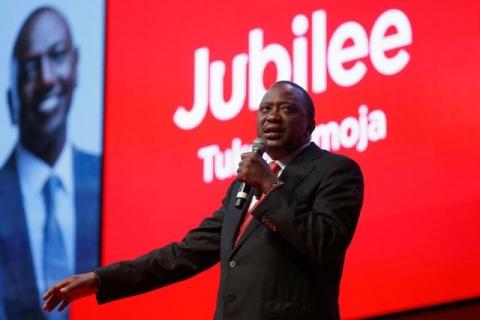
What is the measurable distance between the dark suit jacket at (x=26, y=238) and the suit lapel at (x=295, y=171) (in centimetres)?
166

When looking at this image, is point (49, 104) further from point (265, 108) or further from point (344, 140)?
point (265, 108)

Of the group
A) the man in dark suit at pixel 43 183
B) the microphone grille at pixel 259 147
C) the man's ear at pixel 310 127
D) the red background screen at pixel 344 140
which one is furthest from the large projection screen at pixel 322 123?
the microphone grille at pixel 259 147

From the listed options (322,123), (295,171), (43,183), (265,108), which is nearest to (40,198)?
(43,183)

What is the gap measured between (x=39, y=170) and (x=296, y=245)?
2.24m

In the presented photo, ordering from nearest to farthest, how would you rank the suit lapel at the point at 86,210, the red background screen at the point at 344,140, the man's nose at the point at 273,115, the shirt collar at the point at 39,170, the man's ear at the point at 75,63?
1. the man's nose at the point at 273,115
2. the red background screen at the point at 344,140
3. the suit lapel at the point at 86,210
4. the shirt collar at the point at 39,170
5. the man's ear at the point at 75,63

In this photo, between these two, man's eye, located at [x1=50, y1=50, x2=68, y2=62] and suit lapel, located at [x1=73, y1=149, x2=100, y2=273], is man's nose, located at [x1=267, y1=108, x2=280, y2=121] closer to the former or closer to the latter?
suit lapel, located at [x1=73, y1=149, x2=100, y2=273]

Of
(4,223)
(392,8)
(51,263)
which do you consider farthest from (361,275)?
(4,223)

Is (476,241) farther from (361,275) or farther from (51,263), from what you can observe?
(51,263)

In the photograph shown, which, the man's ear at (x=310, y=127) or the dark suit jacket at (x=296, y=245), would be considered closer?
the dark suit jacket at (x=296, y=245)

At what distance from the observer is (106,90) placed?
13.6ft

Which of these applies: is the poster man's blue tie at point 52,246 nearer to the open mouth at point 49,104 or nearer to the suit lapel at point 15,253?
the suit lapel at point 15,253

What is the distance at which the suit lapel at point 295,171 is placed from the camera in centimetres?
235

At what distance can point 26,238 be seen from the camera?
4.09 meters

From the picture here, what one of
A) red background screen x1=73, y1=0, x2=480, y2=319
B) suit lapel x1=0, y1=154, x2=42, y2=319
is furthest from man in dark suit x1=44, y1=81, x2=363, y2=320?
suit lapel x1=0, y1=154, x2=42, y2=319
